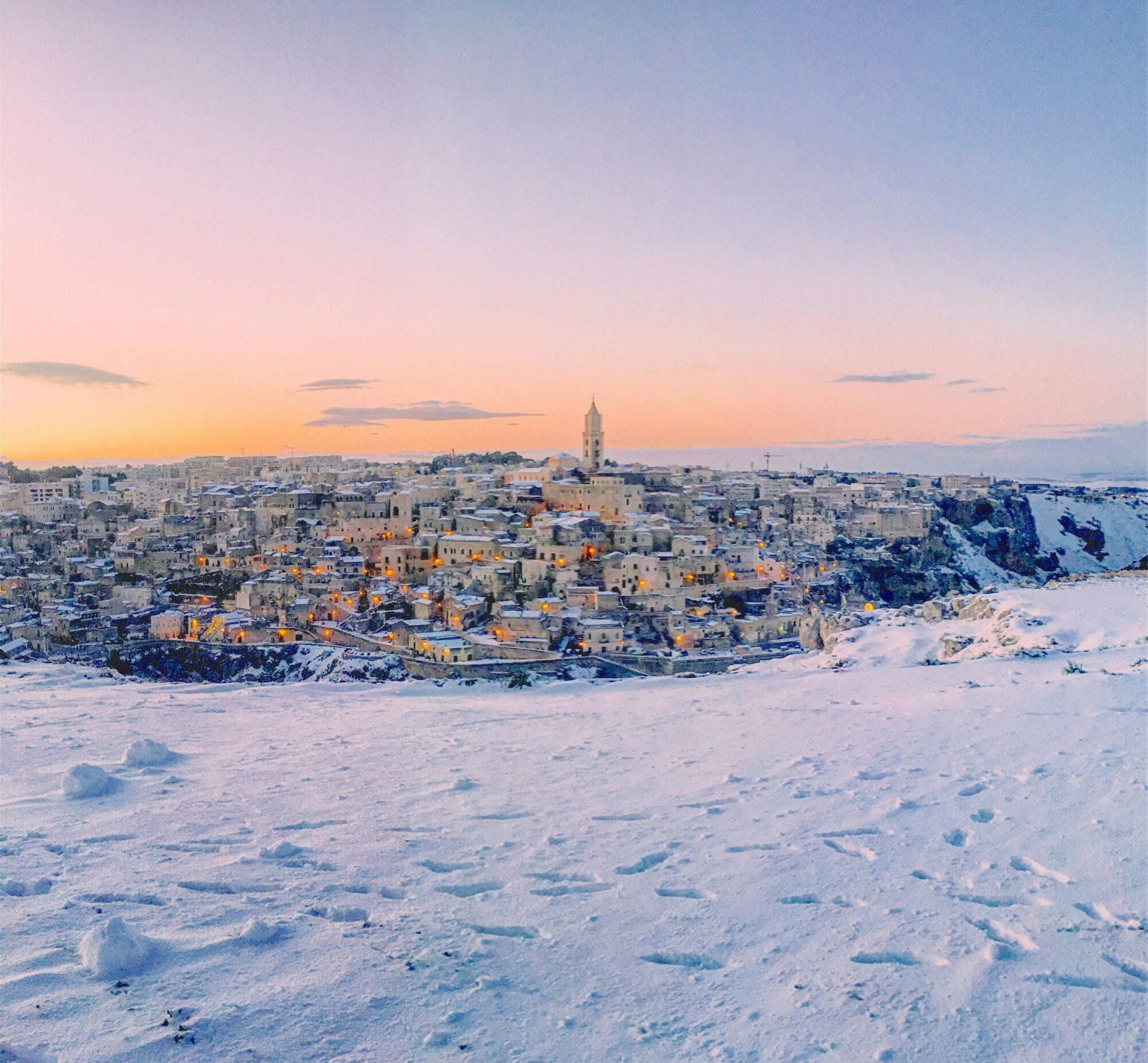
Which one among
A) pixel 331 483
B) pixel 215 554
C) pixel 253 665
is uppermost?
pixel 331 483

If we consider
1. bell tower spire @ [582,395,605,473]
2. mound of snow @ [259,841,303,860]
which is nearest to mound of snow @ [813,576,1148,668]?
mound of snow @ [259,841,303,860]

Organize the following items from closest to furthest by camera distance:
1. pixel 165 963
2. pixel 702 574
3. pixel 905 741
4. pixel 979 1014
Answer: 1. pixel 979 1014
2. pixel 165 963
3. pixel 905 741
4. pixel 702 574

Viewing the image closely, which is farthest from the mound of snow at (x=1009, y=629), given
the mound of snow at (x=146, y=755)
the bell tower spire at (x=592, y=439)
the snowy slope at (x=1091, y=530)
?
the snowy slope at (x=1091, y=530)

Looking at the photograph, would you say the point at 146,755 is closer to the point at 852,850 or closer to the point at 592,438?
the point at 852,850

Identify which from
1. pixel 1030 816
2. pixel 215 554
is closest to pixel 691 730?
pixel 1030 816

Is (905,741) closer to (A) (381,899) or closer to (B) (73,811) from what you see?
(A) (381,899)

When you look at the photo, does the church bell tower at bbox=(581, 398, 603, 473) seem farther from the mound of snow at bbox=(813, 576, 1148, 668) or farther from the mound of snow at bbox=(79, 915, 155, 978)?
the mound of snow at bbox=(79, 915, 155, 978)
